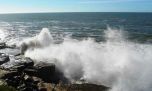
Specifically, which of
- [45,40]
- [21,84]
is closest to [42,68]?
[21,84]

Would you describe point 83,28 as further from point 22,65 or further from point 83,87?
point 83,87

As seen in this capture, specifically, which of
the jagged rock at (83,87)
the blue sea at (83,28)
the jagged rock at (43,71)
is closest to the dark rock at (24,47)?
the jagged rock at (43,71)

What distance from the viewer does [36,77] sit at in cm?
2084

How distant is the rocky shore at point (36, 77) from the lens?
17.2 m

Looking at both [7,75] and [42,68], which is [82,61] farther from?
[7,75]

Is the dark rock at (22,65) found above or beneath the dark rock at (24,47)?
above

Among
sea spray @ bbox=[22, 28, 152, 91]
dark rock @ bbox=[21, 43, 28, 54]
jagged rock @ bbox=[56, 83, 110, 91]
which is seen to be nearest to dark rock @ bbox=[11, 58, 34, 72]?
sea spray @ bbox=[22, 28, 152, 91]

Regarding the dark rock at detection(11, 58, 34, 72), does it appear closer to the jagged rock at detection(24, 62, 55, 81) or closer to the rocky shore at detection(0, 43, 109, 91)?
the rocky shore at detection(0, 43, 109, 91)

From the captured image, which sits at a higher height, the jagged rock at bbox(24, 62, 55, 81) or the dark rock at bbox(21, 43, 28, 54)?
the jagged rock at bbox(24, 62, 55, 81)

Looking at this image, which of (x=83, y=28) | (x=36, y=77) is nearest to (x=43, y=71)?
(x=36, y=77)

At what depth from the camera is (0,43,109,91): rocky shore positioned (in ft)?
56.4

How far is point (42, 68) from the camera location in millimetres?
22281

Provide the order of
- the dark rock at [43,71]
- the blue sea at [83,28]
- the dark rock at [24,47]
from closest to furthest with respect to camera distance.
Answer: the dark rock at [43,71] < the dark rock at [24,47] < the blue sea at [83,28]

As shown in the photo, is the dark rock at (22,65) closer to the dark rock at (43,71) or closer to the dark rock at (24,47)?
the dark rock at (43,71)
